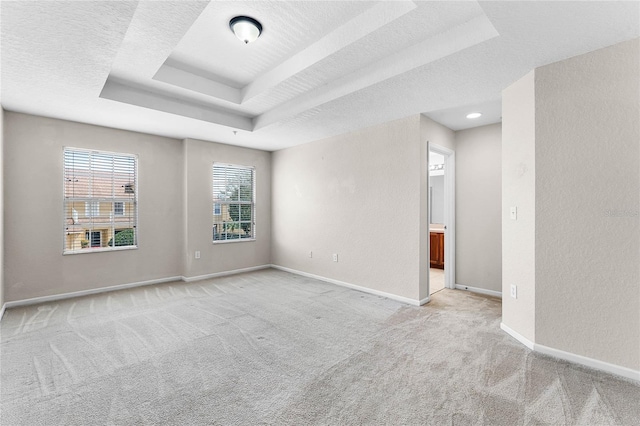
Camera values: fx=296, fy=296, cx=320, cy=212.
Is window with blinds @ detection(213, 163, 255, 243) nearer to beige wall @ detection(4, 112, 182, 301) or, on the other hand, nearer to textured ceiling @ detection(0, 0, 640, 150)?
beige wall @ detection(4, 112, 182, 301)

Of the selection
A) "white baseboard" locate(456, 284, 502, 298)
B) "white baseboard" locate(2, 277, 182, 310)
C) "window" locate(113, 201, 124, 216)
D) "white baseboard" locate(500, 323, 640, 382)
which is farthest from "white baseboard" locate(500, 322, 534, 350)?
"window" locate(113, 201, 124, 216)

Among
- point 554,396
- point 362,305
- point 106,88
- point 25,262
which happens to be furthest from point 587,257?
point 25,262

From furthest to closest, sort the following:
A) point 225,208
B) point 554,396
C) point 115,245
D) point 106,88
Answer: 1. point 225,208
2. point 115,245
3. point 106,88
4. point 554,396

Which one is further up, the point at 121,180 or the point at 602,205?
the point at 121,180

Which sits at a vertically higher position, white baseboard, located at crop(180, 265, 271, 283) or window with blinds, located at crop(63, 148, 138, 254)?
window with blinds, located at crop(63, 148, 138, 254)

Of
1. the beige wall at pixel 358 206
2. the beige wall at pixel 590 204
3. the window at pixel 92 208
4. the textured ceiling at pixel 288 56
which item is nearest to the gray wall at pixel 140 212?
the window at pixel 92 208

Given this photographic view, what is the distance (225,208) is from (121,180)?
1709 millimetres

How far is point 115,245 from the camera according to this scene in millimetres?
4539

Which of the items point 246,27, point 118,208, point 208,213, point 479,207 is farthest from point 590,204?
point 118,208

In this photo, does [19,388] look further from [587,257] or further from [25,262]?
[587,257]

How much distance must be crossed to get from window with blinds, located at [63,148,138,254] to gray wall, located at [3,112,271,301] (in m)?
0.11

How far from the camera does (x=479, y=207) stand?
439cm

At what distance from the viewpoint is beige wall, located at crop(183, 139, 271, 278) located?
16.8ft

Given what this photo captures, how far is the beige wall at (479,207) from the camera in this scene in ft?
13.8
